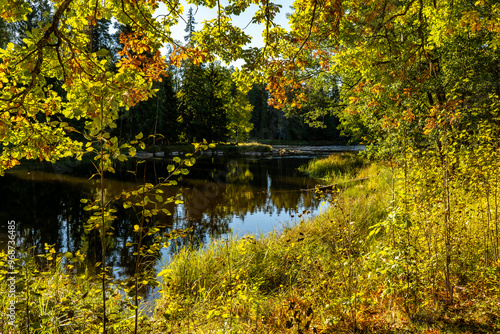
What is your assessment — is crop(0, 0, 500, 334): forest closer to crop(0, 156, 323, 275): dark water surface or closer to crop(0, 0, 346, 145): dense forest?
crop(0, 156, 323, 275): dark water surface

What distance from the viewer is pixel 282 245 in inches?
249

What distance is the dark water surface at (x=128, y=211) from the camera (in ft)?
28.2

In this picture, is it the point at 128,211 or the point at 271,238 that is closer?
the point at 271,238

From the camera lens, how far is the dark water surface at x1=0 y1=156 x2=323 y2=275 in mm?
8586

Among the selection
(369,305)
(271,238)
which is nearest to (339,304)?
(369,305)

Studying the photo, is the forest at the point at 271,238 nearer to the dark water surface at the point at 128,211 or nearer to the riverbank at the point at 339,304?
the riverbank at the point at 339,304

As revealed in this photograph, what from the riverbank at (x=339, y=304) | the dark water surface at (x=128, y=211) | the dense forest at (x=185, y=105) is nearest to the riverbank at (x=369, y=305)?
the riverbank at (x=339, y=304)

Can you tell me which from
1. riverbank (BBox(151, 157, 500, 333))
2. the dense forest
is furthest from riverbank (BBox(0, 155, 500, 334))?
the dense forest

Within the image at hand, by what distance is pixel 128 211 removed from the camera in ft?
37.8

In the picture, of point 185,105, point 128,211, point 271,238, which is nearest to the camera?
point 271,238

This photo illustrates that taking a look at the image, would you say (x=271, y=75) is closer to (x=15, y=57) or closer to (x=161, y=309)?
(x=15, y=57)

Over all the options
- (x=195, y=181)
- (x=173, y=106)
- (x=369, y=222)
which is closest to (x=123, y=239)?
(x=369, y=222)

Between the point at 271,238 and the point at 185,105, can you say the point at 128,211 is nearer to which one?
the point at 271,238

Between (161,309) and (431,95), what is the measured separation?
9.56 m
